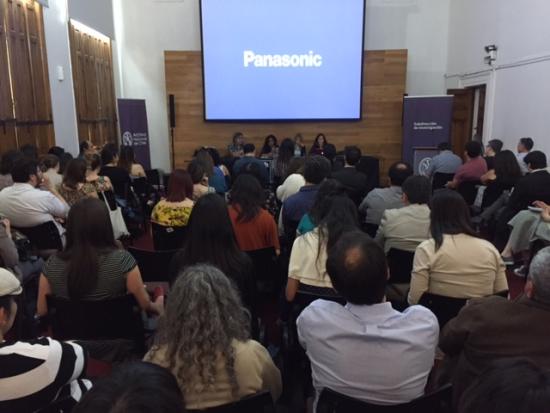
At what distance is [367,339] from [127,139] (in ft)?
27.1

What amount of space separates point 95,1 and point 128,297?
7.96 metres

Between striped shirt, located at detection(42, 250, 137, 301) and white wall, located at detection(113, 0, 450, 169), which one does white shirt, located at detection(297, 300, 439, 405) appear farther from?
white wall, located at detection(113, 0, 450, 169)

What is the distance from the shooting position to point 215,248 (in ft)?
8.33

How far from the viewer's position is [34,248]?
12.4 feet

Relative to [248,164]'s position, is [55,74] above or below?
above

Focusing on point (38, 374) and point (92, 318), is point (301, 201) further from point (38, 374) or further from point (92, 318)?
point (38, 374)

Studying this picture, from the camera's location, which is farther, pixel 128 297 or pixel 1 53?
pixel 1 53

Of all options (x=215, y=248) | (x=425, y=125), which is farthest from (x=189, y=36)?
(x=215, y=248)

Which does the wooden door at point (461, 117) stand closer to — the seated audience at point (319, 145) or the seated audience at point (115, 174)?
the seated audience at point (319, 145)

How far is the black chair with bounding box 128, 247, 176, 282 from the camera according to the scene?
3.13m

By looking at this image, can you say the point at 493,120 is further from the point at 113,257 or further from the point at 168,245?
the point at 113,257

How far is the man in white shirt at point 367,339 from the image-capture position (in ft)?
5.11

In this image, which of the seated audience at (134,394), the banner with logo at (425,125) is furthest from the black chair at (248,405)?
the banner with logo at (425,125)

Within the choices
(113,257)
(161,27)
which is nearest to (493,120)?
(161,27)
